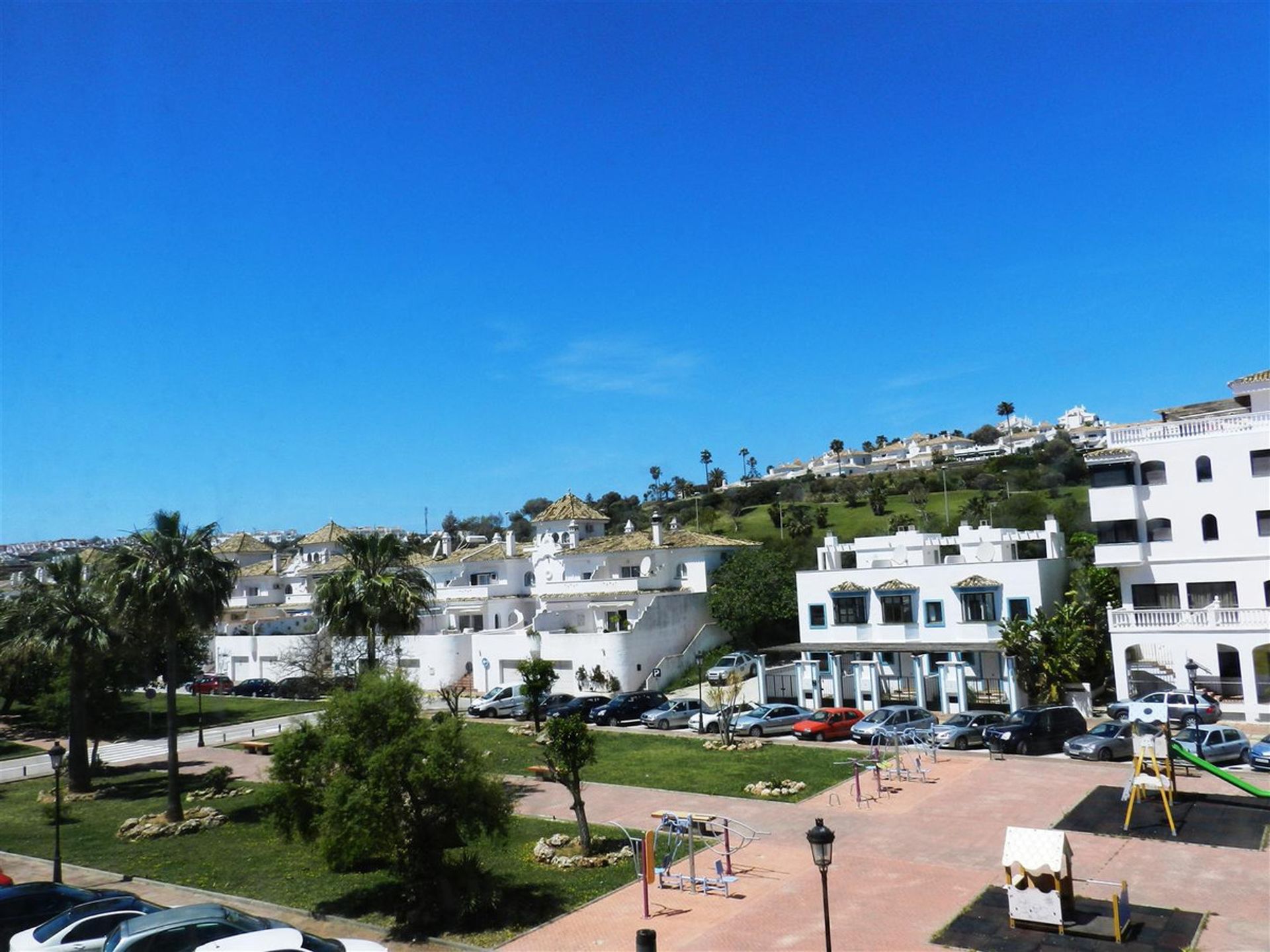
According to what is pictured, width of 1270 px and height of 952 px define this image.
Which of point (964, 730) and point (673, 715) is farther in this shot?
point (673, 715)

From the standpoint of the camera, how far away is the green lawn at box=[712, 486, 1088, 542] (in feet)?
319

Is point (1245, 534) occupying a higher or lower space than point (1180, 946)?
higher

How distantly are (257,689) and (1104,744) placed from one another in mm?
49727

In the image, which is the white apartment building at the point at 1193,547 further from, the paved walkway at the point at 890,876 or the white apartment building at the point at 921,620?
the paved walkway at the point at 890,876

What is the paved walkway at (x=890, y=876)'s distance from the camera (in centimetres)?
1562

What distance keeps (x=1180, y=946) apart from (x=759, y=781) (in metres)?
13.9

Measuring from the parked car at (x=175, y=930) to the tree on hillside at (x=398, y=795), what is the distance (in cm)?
225

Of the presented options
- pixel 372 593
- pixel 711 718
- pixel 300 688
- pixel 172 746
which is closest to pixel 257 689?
pixel 300 688

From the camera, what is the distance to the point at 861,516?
4267 inches

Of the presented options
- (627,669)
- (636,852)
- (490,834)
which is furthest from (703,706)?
(490,834)

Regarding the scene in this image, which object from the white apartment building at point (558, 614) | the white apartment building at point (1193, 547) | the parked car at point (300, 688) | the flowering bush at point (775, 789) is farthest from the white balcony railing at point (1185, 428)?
the parked car at point (300, 688)

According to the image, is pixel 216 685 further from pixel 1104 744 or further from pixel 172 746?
pixel 1104 744

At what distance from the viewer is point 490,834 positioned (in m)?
17.8

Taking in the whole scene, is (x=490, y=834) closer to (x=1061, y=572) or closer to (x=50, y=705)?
(x=50, y=705)
